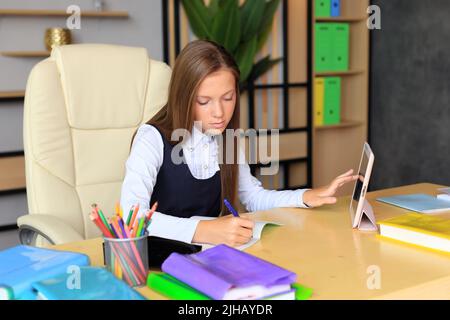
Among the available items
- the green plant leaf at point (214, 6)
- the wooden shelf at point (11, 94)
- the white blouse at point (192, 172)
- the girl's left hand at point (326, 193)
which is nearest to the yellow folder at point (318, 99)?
the green plant leaf at point (214, 6)

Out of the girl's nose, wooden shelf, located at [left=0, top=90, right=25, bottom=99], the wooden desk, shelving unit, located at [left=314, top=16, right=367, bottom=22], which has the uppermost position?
shelving unit, located at [left=314, top=16, right=367, bottom=22]

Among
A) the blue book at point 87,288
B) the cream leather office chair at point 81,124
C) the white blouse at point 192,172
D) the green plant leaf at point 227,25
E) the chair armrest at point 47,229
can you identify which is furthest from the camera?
the green plant leaf at point 227,25

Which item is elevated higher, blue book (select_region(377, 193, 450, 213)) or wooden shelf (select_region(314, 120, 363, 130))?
blue book (select_region(377, 193, 450, 213))

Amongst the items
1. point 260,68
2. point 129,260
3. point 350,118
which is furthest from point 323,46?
point 129,260

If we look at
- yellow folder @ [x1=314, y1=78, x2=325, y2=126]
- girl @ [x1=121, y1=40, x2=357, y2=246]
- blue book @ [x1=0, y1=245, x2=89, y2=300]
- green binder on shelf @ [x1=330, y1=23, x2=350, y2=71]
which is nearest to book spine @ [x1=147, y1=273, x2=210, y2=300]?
blue book @ [x1=0, y1=245, x2=89, y2=300]

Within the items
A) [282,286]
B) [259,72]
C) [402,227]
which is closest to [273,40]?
[259,72]

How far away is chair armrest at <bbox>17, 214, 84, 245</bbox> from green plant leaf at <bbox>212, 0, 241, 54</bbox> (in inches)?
81.0

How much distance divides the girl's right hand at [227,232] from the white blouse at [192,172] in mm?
35

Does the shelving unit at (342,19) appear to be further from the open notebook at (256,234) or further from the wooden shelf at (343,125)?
the open notebook at (256,234)

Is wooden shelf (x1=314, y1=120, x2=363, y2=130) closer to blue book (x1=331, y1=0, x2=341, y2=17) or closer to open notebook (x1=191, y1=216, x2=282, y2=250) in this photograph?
blue book (x1=331, y1=0, x2=341, y2=17)

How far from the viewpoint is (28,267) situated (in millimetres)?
1148

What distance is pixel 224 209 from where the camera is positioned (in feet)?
6.53

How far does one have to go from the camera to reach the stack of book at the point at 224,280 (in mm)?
1032

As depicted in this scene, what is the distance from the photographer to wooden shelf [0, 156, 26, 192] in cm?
303
